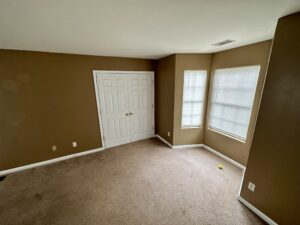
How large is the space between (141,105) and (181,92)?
50.6 inches

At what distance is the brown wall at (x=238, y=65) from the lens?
2109mm

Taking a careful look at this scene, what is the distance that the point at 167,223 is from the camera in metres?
1.60

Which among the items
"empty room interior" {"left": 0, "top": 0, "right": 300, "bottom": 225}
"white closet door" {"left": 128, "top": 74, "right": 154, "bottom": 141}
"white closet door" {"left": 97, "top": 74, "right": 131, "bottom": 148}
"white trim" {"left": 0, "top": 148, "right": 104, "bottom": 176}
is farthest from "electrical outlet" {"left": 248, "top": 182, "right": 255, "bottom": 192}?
"white trim" {"left": 0, "top": 148, "right": 104, "bottom": 176}

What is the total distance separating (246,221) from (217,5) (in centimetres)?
253

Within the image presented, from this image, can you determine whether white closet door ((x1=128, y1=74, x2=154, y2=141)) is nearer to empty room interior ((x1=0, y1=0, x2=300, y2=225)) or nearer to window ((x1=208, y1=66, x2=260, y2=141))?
empty room interior ((x1=0, y1=0, x2=300, y2=225))

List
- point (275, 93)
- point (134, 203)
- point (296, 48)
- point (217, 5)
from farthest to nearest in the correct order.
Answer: point (134, 203)
point (275, 93)
point (296, 48)
point (217, 5)

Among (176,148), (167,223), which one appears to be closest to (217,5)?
(167,223)

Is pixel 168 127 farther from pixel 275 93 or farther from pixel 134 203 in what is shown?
pixel 275 93

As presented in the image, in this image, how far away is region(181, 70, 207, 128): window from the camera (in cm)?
303

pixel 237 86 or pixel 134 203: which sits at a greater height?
pixel 237 86

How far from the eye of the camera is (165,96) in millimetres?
3461

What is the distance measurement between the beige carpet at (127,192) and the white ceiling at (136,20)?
7.93 ft

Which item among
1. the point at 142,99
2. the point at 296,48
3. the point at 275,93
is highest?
the point at 296,48

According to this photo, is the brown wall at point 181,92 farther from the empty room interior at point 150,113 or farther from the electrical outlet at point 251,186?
the electrical outlet at point 251,186
